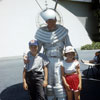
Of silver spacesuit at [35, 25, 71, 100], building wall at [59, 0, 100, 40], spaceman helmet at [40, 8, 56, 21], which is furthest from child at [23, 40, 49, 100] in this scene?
building wall at [59, 0, 100, 40]

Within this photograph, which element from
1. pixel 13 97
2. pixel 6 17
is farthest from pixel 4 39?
pixel 13 97

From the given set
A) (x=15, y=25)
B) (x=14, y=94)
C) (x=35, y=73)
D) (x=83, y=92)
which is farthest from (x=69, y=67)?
(x=15, y=25)

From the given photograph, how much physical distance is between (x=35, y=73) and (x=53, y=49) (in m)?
0.46

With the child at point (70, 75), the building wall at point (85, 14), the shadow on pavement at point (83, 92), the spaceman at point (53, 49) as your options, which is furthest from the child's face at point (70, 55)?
the building wall at point (85, 14)

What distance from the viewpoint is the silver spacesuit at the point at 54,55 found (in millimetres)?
2883

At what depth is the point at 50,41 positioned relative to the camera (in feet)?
9.53

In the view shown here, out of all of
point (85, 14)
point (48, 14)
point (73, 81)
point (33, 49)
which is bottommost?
point (73, 81)

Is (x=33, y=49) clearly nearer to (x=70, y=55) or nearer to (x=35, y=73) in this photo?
(x=35, y=73)

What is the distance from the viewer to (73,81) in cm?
281

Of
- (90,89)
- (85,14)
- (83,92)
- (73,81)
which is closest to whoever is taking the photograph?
(73,81)

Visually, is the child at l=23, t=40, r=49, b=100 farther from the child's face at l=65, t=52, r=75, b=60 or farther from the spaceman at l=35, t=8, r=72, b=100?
the child's face at l=65, t=52, r=75, b=60

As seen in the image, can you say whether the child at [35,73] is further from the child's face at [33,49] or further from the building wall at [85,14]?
the building wall at [85,14]

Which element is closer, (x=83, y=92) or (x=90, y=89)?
(x=83, y=92)

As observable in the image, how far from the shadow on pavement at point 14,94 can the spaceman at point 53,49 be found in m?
1.33
